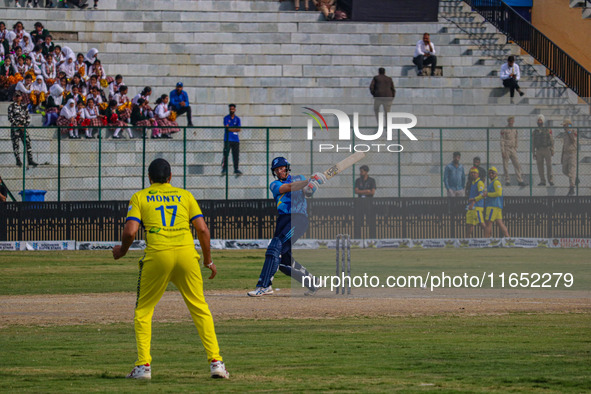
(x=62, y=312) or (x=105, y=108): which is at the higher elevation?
(x=105, y=108)

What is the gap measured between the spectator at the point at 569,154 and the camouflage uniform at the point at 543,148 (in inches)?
11.1

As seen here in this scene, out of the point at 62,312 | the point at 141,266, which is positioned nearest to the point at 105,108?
the point at 62,312

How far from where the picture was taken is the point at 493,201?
20.0 metres

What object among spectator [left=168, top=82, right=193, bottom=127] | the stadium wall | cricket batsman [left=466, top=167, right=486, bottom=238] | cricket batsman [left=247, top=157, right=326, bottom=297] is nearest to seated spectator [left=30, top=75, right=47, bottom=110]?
spectator [left=168, top=82, right=193, bottom=127]

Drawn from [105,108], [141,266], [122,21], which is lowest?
[141,266]

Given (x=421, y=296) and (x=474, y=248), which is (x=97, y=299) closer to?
(x=421, y=296)

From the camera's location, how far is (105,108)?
31.9m

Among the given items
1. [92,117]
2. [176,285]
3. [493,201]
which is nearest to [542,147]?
[493,201]

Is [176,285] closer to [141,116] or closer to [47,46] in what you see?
[141,116]

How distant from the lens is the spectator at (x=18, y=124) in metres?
29.8

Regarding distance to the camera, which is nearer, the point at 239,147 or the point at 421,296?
the point at 421,296

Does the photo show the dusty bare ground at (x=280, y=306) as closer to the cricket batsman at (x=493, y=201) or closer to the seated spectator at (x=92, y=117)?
the cricket batsman at (x=493, y=201)

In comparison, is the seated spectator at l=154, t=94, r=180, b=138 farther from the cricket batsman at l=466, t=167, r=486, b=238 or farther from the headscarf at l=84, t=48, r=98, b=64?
the cricket batsman at l=466, t=167, r=486, b=238

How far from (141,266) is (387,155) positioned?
39.7ft
